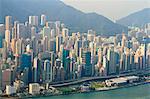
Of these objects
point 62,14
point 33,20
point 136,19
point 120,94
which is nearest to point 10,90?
A: point 33,20

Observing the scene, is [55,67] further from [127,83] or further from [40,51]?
[127,83]

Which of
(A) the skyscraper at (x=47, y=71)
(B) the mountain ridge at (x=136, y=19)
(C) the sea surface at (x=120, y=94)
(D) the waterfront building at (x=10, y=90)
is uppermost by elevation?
(B) the mountain ridge at (x=136, y=19)

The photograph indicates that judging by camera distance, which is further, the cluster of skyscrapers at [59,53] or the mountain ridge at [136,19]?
the mountain ridge at [136,19]

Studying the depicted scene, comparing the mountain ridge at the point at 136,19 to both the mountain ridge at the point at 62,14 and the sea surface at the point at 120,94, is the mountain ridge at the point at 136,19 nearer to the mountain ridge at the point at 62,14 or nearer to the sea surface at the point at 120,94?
the mountain ridge at the point at 62,14

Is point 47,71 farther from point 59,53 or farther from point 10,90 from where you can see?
point 10,90

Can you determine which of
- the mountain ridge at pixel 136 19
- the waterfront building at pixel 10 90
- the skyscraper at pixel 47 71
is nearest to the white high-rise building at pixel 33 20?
the skyscraper at pixel 47 71

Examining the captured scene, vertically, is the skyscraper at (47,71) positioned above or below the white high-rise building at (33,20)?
below

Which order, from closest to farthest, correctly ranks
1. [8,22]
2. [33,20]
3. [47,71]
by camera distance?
[8,22] → [33,20] → [47,71]

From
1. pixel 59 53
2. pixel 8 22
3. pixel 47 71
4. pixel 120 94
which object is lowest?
pixel 120 94
